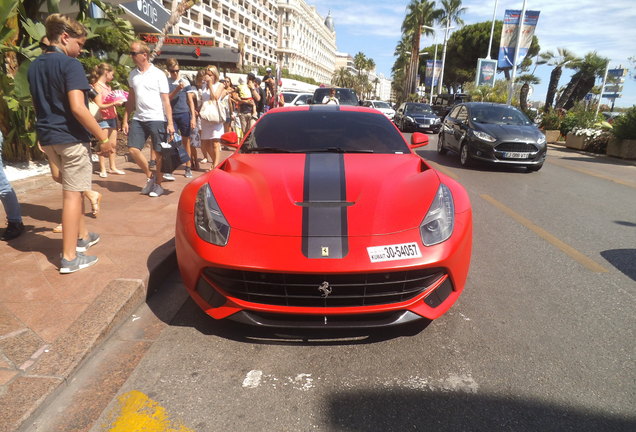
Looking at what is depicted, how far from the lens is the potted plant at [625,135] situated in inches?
504

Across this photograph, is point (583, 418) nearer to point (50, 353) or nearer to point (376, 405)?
point (376, 405)

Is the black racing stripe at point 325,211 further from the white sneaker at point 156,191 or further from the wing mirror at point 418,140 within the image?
the white sneaker at point 156,191

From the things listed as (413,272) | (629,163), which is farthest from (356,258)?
(629,163)

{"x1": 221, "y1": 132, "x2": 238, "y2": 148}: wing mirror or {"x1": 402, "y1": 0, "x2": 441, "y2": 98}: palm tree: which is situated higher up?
{"x1": 402, "y1": 0, "x2": 441, "y2": 98}: palm tree

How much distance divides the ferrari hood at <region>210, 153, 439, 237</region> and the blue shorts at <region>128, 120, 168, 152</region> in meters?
2.63

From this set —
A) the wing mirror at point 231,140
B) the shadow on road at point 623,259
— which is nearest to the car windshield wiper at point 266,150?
the wing mirror at point 231,140

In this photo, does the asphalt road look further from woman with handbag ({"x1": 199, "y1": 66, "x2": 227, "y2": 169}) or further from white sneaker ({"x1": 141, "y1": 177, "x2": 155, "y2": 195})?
woman with handbag ({"x1": 199, "y1": 66, "x2": 227, "y2": 169})

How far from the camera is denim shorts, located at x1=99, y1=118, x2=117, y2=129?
233 inches

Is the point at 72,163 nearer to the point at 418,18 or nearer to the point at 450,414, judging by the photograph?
the point at 450,414

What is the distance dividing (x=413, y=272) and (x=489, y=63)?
3510cm

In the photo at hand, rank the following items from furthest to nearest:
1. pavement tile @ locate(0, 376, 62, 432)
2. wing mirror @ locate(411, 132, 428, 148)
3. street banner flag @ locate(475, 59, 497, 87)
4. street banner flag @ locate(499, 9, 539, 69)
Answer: street banner flag @ locate(475, 59, 497, 87)
street banner flag @ locate(499, 9, 539, 69)
wing mirror @ locate(411, 132, 428, 148)
pavement tile @ locate(0, 376, 62, 432)

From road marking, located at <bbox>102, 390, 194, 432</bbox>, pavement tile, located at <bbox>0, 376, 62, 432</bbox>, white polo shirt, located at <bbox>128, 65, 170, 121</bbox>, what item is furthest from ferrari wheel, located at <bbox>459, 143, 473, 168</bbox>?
pavement tile, located at <bbox>0, 376, 62, 432</bbox>

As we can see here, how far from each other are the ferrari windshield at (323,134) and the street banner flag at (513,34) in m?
23.8

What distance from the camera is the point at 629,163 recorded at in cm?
1241
